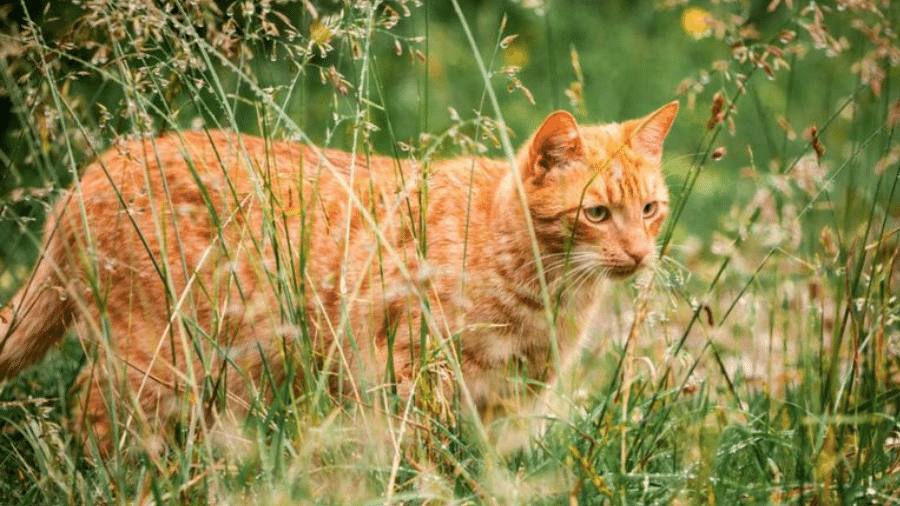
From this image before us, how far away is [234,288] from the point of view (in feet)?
9.12

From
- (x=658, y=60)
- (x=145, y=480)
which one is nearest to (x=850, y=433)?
(x=145, y=480)

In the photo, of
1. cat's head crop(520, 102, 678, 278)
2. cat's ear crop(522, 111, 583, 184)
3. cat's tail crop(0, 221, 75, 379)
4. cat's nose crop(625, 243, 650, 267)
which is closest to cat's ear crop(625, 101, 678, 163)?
cat's head crop(520, 102, 678, 278)

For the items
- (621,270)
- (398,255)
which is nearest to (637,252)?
(621,270)

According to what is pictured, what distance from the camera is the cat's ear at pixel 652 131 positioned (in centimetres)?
273

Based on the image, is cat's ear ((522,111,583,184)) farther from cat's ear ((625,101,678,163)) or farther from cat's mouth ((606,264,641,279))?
cat's mouth ((606,264,641,279))

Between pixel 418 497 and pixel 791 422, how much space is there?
90 centimetres

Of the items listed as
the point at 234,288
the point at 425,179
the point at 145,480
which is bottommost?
the point at 145,480

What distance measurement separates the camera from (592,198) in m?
2.72

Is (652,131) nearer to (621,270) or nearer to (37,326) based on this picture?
(621,270)

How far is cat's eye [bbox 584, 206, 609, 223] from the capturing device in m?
2.73

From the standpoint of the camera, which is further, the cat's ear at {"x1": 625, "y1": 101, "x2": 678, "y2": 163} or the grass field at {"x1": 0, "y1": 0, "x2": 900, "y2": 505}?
the cat's ear at {"x1": 625, "y1": 101, "x2": 678, "y2": 163}

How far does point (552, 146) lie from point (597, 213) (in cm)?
22

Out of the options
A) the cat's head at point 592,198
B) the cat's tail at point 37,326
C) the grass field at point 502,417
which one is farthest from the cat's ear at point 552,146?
the cat's tail at point 37,326

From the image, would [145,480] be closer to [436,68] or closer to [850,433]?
[850,433]
